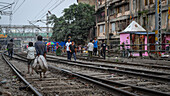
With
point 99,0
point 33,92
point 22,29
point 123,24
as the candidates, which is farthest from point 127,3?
point 22,29

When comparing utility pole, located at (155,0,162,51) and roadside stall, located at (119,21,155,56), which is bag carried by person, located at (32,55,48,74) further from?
roadside stall, located at (119,21,155,56)

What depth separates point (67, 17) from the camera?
4762 cm

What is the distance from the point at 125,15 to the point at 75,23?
39.9ft

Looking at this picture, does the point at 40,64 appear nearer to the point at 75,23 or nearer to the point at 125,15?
the point at 125,15

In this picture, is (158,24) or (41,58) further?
(158,24)

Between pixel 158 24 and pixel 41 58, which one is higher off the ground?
pixel 158 24

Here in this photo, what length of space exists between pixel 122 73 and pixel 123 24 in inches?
1129

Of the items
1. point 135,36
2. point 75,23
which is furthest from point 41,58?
point 75,23

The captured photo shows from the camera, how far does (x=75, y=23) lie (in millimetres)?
46219

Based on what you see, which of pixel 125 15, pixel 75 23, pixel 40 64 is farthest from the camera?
pixel 75 23

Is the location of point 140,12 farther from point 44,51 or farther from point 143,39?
point 44,51

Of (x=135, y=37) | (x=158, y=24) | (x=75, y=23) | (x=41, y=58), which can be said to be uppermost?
(x=75, y=23)

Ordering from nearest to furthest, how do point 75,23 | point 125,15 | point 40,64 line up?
point 40,64, point 125,15, point 75,23

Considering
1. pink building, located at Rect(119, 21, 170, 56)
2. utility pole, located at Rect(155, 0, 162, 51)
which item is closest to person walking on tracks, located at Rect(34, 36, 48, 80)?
utility pole, located at Rect(155, 0, 162, 51)
